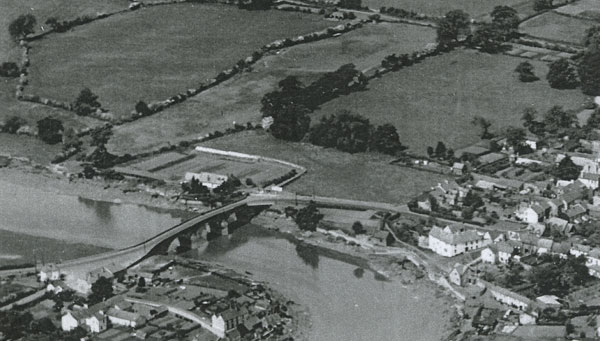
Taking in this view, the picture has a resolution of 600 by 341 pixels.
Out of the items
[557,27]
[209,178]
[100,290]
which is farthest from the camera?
[557,27]

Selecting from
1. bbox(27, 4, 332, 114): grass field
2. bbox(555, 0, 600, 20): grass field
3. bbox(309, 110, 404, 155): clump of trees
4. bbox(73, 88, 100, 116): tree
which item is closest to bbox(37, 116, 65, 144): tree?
bbox(73, 88, 100, 116): tree

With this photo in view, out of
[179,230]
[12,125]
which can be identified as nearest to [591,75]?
[179,230]

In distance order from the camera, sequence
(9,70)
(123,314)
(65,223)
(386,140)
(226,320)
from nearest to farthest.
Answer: (226,320) < (123,314) < (65,223) < (386,140) < (9,70)

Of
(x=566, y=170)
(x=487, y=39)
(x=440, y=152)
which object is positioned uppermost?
(x=487, y=39)

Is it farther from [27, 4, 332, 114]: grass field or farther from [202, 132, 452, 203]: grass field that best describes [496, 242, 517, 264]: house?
[27, 4, 332, 114]: grass field

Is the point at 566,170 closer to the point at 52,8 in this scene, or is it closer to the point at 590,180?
the point at 590,180

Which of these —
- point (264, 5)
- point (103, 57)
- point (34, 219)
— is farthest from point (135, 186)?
point (264, 5)

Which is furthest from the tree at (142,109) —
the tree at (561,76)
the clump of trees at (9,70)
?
the tree at (561,76)
